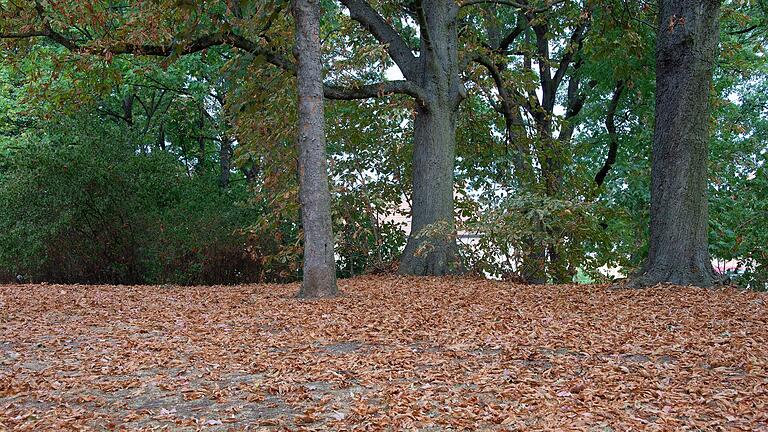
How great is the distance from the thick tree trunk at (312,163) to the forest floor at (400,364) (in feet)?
1.64

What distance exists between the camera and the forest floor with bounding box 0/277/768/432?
130 inches

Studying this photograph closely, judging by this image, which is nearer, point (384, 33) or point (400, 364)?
point (400, 364)

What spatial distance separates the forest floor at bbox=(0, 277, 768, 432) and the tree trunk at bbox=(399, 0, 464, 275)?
8.08 ft

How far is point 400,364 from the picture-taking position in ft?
14.1

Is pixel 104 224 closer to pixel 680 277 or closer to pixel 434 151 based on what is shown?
pixel 434 151

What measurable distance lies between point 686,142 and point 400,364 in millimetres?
4424

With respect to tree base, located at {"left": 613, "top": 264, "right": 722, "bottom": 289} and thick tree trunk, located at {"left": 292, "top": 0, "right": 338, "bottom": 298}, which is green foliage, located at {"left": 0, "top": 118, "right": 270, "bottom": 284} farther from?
tree base, located at {"left": 613, "top": 264, "right": 722, "bottom": 289}

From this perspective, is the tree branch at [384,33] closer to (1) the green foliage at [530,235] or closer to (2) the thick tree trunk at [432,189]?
(2) the thick tree trunk at [432,189]

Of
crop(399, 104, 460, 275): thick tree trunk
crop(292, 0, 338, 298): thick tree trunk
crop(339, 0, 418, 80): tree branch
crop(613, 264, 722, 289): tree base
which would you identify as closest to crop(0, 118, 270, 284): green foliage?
crop(399, 104, 460, 275): thick tree trunk

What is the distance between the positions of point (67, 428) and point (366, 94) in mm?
6839

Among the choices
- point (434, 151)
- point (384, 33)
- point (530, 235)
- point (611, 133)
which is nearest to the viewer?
point (530, 235)

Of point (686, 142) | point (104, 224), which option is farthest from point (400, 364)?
Result: point (104, 224)

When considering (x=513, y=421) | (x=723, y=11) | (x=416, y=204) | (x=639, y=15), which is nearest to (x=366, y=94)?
(x=416, y=204)

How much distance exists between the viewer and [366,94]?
9.44 metres
